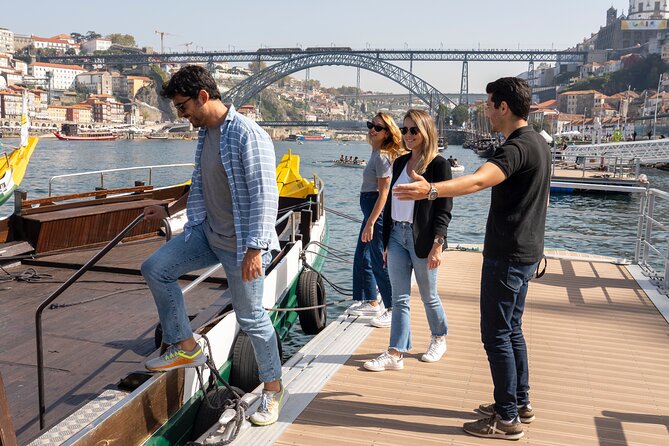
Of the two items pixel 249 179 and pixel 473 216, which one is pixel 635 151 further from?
pixel 249 179

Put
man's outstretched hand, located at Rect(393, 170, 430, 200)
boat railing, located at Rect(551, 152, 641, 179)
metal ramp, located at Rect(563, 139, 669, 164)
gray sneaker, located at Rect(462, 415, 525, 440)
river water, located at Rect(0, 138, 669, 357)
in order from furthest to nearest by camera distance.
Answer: boat railing, located at Rect(551, 152, 641, 179)
metal ramp, located at Rect(563, 139, 669, 164)
river water, located at Rect(0, 138, 669, 357)
gray sneaker, located at Rect(462, 415, 525, 440)
man's outstretched hand, located at Rect(393, 170, 430, 200)

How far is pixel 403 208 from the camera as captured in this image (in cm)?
366

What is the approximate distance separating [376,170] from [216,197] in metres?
1.83

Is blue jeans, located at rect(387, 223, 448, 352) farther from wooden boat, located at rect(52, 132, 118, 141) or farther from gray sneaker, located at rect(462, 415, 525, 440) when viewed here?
wooden boat, located at rect(52, 132, 118, 141)

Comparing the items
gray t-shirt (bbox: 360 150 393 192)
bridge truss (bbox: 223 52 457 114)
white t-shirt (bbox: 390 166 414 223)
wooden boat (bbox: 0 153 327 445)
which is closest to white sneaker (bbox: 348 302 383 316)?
wooden boat (bbox: 0 153 327 445)

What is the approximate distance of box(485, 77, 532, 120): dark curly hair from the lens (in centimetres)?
281

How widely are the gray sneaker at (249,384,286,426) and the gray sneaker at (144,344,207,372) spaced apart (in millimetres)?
363

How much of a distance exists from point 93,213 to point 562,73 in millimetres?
172081

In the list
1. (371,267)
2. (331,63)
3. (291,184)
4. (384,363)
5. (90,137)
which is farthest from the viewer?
(90,137)

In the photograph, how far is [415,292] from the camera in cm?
578

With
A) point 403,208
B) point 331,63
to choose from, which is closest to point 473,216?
point 403,208

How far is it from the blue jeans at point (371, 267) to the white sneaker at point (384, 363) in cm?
78

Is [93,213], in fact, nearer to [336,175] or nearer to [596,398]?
[596,398]

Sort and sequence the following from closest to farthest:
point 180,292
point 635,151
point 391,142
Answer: point 180,292, point 391,142, point 635,151
